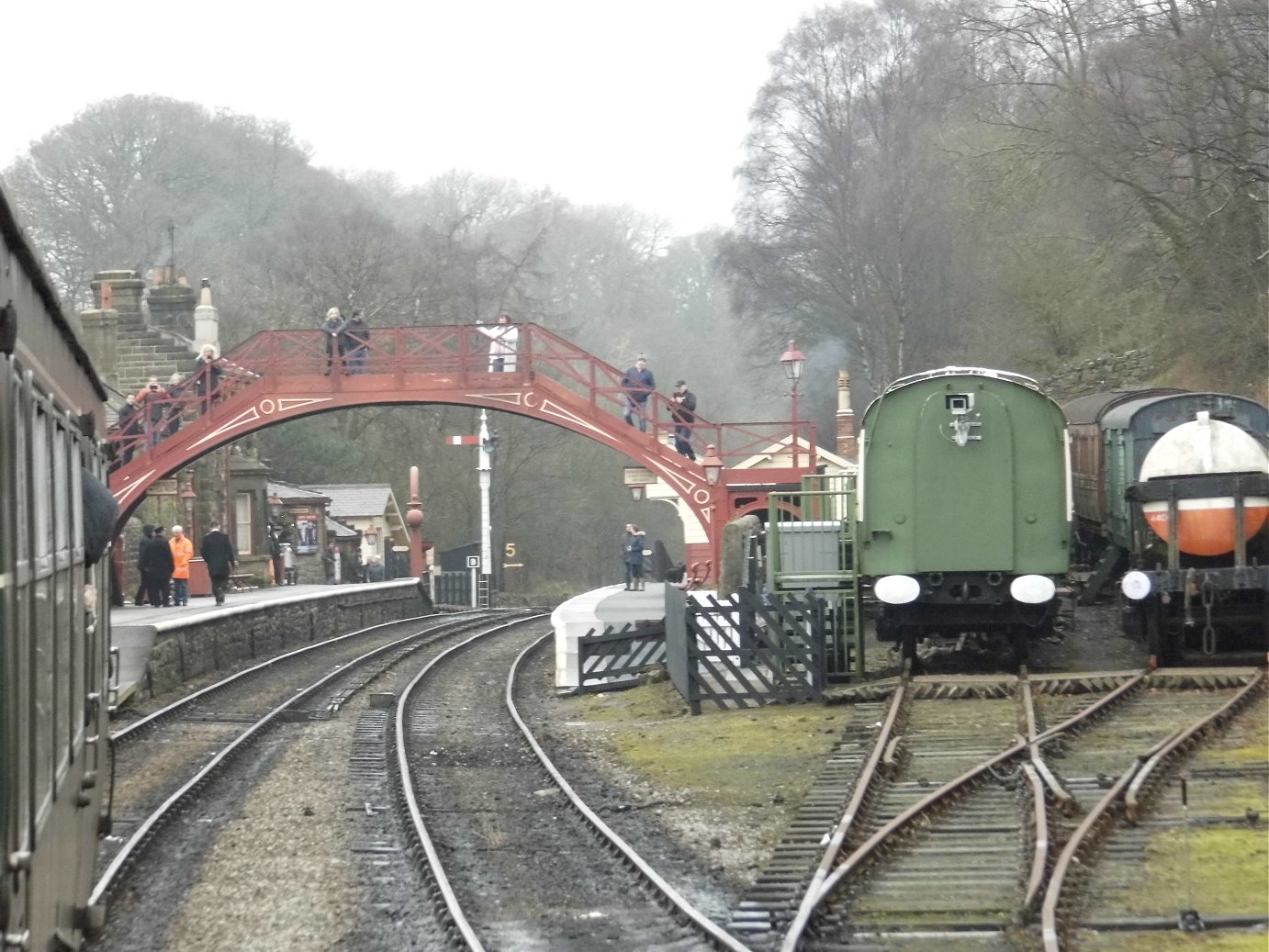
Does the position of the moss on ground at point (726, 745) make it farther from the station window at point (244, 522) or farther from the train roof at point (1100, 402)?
the station window at point (244, 522)

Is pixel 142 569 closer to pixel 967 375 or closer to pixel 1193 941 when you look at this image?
pixel 967 375

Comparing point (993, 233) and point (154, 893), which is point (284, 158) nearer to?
point (993, 233)

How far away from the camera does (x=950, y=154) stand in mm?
40375

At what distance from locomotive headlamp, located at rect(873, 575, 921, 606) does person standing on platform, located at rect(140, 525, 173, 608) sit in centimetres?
1496

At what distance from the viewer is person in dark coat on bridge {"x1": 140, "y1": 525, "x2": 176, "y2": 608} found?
90.9 ft

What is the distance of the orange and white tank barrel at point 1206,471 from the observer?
622 inches

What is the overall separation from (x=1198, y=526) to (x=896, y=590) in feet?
9.08

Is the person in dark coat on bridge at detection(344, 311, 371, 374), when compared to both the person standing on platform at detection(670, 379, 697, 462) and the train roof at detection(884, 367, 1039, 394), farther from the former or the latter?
the train roof at detection(884, 367, 1039, 394)

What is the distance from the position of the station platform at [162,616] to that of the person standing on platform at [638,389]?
21.5ft

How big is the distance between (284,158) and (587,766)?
62.0m

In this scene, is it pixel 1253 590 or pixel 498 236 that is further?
pixel 498 236

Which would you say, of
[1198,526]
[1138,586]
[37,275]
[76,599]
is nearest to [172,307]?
[1138,586]

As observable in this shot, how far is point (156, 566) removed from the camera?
91.0 ft

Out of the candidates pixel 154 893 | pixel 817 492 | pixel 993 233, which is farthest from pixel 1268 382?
pixel 154 893
